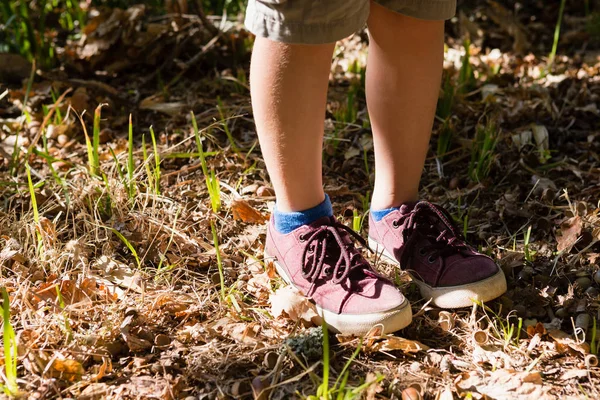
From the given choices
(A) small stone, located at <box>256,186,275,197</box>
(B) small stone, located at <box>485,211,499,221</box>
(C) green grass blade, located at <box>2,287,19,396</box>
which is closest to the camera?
(C) green grass blade, located at <box>2,287,19,396</box>

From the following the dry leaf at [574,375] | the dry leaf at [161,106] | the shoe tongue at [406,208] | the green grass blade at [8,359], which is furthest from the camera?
the dry leaf at [161,106]

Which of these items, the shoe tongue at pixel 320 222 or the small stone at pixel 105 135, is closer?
the shoe tongue at pixel 320 222

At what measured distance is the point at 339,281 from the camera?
1344 millimetres

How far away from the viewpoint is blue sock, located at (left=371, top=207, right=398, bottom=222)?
4.96 ft

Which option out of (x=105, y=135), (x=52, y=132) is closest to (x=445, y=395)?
(x=105, y=135)

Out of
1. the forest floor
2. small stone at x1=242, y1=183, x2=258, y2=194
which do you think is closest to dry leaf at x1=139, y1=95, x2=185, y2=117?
the forest floor

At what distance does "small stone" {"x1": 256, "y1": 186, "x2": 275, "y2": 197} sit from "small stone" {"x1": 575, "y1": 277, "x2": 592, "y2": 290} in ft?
2.79

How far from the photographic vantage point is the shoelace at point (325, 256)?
53.4 inches

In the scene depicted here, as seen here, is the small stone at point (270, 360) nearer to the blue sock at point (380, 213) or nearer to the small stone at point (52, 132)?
the blue sock at point (380, 213)

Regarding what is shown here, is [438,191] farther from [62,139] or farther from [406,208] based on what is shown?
[62,139]

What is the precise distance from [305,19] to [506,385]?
76 centimetres

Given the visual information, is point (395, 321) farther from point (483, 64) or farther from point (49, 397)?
point (483, 64)

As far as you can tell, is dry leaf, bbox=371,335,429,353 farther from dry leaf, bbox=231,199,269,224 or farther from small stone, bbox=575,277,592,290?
dry leaf, bbox=231,199,269,224

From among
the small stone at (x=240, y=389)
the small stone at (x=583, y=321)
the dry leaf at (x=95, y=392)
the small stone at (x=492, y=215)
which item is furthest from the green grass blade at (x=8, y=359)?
the small stone at (x=492, y=215)
